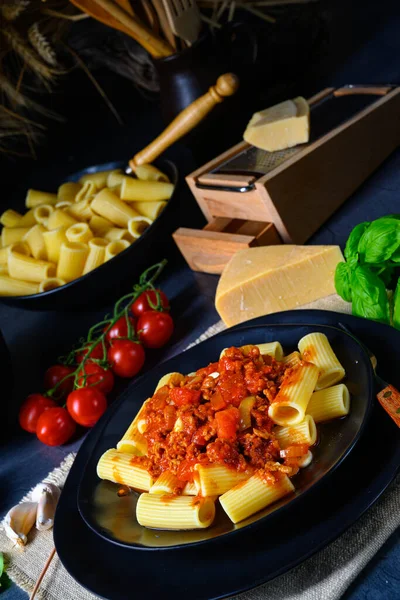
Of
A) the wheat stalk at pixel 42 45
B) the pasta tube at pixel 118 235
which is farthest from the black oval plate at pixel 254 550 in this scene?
the wheat stalk at pixel 42 45

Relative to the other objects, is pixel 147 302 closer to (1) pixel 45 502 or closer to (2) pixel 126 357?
(2) pixel 126 357

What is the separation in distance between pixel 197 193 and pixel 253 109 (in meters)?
0.59

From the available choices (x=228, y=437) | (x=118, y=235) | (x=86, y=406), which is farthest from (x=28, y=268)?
(x=228, y=437)

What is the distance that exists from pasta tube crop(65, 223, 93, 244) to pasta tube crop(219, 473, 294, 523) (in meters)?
1.18

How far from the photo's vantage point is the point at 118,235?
2107mm

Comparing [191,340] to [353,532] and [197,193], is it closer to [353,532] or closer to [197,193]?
[197,193]

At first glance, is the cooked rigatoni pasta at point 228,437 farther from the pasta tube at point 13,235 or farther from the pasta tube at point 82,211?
the pasta tube at point 13,235

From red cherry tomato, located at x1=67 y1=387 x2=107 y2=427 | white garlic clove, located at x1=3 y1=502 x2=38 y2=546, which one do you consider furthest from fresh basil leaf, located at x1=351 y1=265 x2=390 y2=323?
white garlic clove, located at x1=3 y1=502 x2=38 y2=546

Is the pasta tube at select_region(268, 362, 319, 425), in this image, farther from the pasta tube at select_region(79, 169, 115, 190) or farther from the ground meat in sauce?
the pasta tube at select_region(79, 169, 115, 190)

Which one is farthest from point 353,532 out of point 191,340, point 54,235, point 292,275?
point 54,235

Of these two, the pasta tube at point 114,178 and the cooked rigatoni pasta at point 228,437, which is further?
the pasta tube at point 114,178

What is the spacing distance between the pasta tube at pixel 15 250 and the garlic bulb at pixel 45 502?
0.92 m

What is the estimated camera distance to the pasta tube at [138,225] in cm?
211

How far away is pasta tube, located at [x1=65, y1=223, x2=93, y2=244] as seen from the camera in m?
2.10
